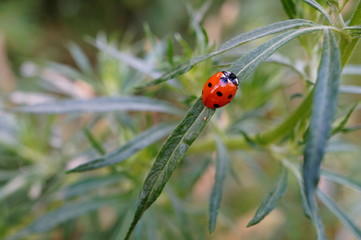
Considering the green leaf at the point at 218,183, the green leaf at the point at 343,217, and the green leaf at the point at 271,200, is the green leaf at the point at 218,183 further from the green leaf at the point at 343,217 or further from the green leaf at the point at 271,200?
the green leaf at the point at 343,217

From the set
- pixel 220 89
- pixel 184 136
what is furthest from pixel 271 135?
pixel 184 136

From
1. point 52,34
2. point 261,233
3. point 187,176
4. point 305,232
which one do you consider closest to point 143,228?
point 187,176

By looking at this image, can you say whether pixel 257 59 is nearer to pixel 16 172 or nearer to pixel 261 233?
pixel 16 172

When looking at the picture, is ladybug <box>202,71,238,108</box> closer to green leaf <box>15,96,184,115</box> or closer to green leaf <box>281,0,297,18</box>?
green leaf <box>281,0,297,18</box>

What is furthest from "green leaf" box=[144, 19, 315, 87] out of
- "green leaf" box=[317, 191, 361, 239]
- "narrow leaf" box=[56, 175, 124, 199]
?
"narrow leaf" box=[56, 175, 124, 199]

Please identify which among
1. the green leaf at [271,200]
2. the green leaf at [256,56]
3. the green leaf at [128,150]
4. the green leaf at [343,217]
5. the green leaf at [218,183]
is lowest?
the green leaf at [343,217]

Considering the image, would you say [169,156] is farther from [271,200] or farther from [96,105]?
[96,105]

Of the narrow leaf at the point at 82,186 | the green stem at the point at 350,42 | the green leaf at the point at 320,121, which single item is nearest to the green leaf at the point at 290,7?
the green stem at the point at 350,42
